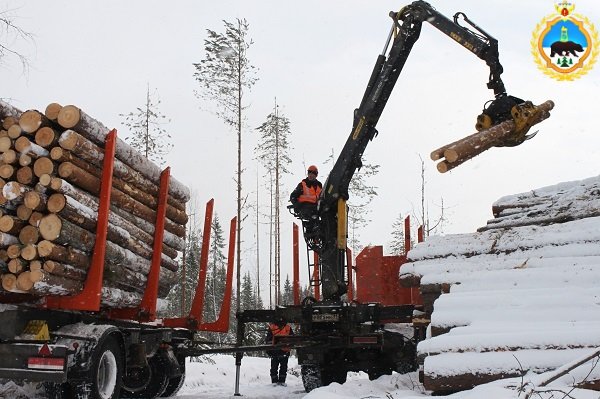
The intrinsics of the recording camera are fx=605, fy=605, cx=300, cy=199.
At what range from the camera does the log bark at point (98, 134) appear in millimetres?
6141

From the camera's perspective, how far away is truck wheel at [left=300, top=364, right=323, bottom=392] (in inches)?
358

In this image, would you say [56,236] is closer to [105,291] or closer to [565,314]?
[105,291]

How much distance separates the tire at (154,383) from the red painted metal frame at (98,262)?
2.41 meters

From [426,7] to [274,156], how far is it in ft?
80.3

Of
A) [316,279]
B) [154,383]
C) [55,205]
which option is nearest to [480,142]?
[316,279]

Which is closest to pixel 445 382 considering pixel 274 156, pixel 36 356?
pixel 36 356

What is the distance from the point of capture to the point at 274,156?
110 ft

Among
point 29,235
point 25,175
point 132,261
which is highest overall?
point 25,175

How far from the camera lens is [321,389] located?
5.83 m

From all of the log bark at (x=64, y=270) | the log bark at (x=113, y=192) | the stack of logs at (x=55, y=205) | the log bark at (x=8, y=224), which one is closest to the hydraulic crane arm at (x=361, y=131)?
the log bark at (x=113, y=192)

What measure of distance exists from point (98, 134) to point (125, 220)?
3.44ft

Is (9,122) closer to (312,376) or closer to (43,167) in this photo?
(43,167)

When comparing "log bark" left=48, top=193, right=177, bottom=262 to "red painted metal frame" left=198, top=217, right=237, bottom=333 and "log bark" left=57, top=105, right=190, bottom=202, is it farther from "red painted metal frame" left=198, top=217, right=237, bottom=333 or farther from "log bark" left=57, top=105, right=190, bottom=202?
"red painted metal frame" left=198, top=217, right=237, bottom=333

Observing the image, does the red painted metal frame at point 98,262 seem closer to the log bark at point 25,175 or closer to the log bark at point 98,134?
the log bark at point 98,134
